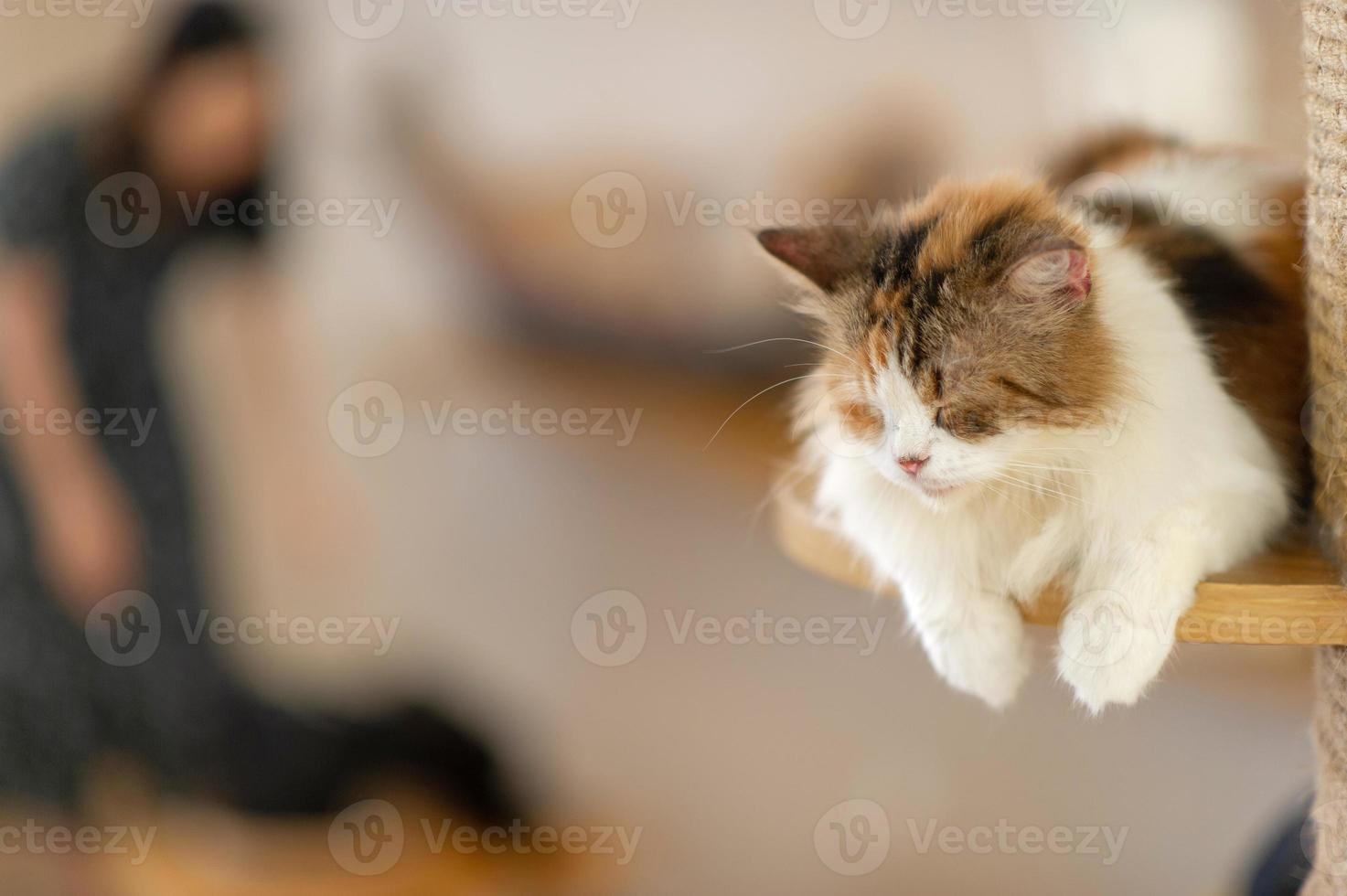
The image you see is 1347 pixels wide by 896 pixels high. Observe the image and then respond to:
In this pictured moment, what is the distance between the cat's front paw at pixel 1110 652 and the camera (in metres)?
0.83

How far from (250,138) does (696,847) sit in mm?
1661

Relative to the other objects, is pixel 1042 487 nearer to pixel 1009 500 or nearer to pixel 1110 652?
pixel 1009 500

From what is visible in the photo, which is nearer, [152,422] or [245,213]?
[152,422]

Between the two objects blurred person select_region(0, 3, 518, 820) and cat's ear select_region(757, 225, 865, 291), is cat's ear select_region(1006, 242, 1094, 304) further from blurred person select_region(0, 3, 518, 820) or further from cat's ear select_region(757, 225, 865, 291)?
blurred person select_region(0, 3, 518, 820)

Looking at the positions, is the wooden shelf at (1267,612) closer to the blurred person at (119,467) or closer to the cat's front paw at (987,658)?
the cat's front paw at (987,658)

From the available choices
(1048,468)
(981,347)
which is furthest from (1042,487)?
(981,347)

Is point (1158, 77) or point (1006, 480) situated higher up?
point (1158, 77)

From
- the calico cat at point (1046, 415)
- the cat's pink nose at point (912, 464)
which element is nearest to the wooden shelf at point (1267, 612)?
the calico cat at point (1046, 415)

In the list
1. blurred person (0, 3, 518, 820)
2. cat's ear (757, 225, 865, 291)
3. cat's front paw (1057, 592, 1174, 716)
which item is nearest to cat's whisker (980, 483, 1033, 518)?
cat's front paw (1057, 592, 1174, 716)

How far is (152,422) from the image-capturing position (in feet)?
5.80

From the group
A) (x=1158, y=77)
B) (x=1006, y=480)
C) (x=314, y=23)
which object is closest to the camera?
(x=1006, y=480)

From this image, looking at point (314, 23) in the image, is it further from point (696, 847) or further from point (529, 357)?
point (696, 847)

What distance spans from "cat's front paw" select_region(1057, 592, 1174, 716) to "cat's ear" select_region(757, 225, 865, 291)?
0.38m

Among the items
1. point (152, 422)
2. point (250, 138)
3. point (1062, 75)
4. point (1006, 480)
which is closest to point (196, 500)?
point (152, 422)
